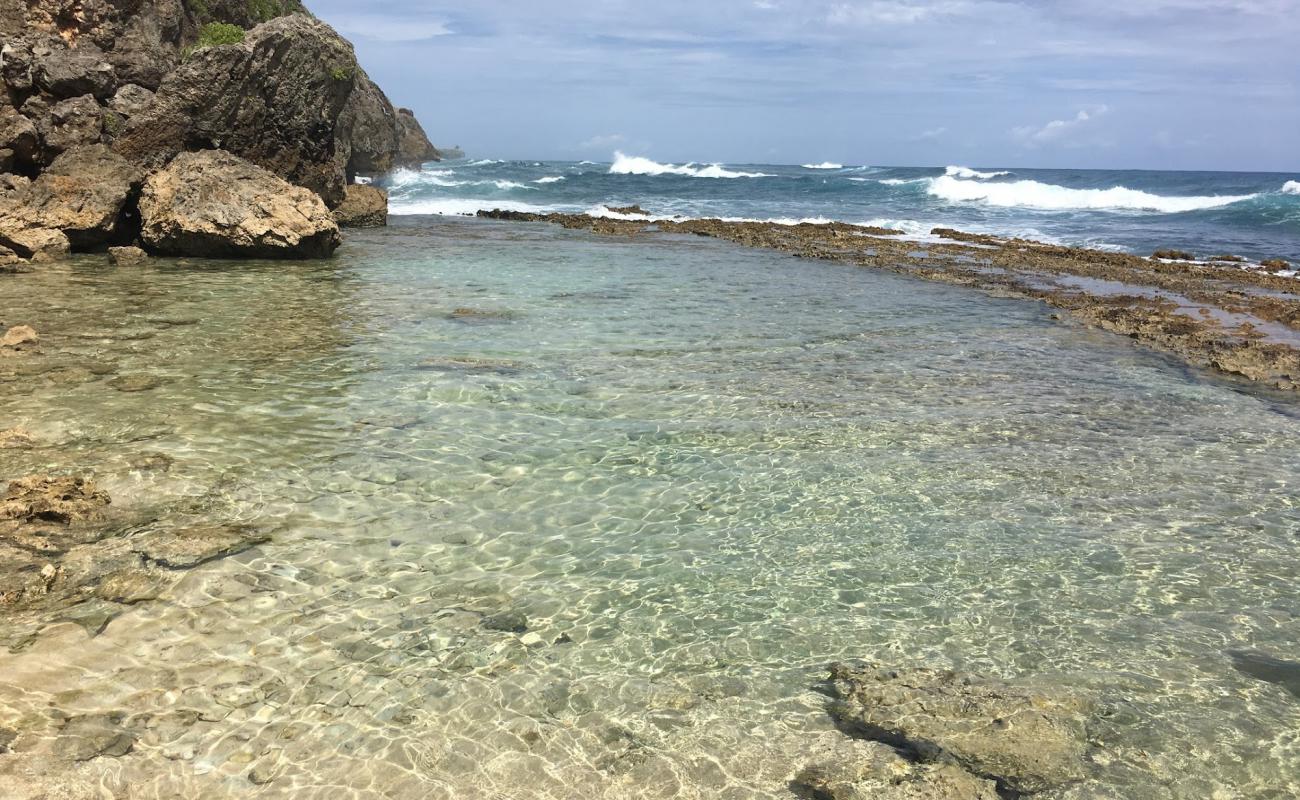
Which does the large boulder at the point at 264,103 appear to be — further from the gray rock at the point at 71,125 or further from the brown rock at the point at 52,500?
the brown rock at the point at 52,500

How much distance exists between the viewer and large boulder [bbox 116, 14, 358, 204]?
19578 mm

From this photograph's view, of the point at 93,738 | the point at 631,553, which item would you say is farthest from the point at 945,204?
the point at 93,738

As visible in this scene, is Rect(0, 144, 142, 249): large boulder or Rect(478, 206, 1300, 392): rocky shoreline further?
Rect(0, 144, 142, 249): large boulder

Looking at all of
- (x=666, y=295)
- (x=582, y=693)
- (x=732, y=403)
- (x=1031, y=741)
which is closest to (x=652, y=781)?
(x=582, y=693)

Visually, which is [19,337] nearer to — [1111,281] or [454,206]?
[1111,281]

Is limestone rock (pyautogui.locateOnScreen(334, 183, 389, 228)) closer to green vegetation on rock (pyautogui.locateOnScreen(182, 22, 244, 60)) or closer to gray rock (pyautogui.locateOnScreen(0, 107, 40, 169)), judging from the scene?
green vegetation on rock (pyautogui.locateOnScreen(182, 22, 244, 60))

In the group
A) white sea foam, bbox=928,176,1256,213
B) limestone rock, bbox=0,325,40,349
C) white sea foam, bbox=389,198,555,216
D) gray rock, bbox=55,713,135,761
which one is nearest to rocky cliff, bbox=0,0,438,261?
limestone rock, bbox=0,325,40,349

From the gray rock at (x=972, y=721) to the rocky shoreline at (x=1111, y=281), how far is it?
9.10 metres

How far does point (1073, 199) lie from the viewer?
193ft

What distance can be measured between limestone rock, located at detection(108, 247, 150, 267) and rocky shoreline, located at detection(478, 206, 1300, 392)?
623 inches

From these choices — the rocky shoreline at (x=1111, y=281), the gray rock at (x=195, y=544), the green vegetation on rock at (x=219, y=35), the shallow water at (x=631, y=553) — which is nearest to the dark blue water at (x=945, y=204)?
the rocky shoreline at (x=1111, y=281)

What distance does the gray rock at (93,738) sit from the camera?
12.2 feet

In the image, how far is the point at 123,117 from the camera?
1933cm

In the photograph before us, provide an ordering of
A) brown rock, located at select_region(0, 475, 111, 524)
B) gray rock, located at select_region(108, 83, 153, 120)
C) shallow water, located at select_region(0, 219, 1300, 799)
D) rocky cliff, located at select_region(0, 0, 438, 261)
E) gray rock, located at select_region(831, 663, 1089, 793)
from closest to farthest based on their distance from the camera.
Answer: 1. gray rock, located at select_region(831, 663, 1089, 793)
2. shallow water, located at select_region(0, 219, 1300, 799)
3. brown rock, located at select_region(0, 475, 111, 524)
4. rocky cliff, located at select_region(0, 0, 438, 261)
5. gray rock, located at select_region(108, 83, 153, 120)
